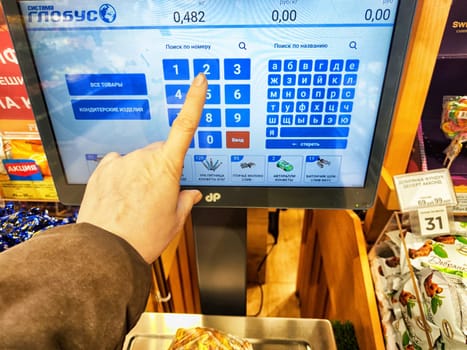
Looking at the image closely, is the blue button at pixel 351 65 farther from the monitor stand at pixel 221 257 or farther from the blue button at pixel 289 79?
the monitor stand at pixel 221 257

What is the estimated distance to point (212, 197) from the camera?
58 centimetres

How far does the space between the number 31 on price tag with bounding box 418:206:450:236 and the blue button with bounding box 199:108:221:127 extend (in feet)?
1.24

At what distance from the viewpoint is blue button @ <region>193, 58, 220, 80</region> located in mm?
482

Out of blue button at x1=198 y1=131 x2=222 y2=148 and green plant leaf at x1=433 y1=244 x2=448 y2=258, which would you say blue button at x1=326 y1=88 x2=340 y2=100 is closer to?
blue button at x1=198 y1=131 x2=222 y2=148

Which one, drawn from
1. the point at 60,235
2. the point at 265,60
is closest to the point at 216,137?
the point at 265,60

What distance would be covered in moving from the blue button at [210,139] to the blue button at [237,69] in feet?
0.29

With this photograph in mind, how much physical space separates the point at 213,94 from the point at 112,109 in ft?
0.51

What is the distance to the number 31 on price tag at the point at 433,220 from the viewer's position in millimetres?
590

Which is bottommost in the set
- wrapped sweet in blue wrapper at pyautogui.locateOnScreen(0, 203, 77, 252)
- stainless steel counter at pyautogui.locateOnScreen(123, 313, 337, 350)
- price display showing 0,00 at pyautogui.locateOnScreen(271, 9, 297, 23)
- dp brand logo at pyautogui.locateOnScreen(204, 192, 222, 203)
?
stainless steel counter at pyautogui.locateOnScreen(123, 313, 337, 350)

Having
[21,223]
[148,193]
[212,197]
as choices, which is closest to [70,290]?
[148,193]

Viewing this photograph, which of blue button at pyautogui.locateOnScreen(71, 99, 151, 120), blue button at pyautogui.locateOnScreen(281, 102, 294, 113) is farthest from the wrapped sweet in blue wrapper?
blue button at pyautogui.locateOnScreen(281, 102, 294, 113)

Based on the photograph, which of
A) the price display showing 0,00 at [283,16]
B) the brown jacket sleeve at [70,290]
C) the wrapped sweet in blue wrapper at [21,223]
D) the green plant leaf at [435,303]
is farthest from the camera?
the wrapped sweet in blue wrapper at [21,223]

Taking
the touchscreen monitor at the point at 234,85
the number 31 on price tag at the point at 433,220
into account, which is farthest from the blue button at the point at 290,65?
the number 31 on price tag at the point at 433,220

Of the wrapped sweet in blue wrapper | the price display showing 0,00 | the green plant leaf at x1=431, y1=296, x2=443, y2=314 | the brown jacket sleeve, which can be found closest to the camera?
the brown jacket sleeve
